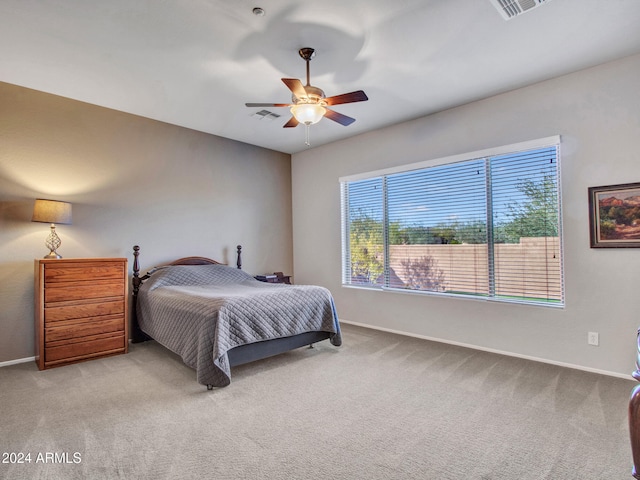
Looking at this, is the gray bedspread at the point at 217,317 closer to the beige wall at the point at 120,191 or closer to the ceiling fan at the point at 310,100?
the beige wall at the point at 120,191

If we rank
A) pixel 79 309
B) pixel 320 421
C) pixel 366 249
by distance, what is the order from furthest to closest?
pixel 366 249
pixel 79 309
pixel 320 421

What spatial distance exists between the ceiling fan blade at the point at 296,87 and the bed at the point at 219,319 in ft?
5.83

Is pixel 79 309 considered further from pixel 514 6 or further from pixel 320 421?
pixel 514 6

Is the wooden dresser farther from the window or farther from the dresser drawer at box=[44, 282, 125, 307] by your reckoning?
the window

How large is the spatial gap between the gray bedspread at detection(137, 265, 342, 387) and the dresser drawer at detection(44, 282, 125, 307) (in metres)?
0.34

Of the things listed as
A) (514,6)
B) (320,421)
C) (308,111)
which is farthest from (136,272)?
(514,6)

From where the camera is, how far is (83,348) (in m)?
3.42

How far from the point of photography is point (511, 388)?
9.04 ft

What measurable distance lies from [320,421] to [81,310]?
8.88 feet

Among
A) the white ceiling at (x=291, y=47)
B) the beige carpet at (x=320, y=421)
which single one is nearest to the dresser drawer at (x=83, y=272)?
the beige carpet at (x=320, y=421)

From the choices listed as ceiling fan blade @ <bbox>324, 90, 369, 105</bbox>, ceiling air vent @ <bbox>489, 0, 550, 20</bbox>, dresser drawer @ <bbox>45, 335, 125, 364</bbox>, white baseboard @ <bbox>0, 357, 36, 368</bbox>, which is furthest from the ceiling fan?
white baseboard @ <bbox>0, 357, 36, 368</bbox>

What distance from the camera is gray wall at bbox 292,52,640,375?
2.98 metres

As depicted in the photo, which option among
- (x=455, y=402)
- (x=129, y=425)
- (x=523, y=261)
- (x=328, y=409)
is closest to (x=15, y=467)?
(x=129, y=425)

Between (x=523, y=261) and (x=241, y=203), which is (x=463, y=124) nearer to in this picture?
(x=523, y=261)
